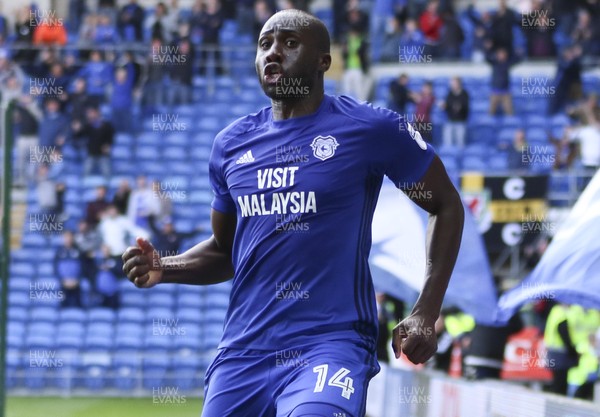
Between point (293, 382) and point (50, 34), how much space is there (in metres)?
17.6

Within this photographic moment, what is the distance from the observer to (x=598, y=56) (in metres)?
20.5

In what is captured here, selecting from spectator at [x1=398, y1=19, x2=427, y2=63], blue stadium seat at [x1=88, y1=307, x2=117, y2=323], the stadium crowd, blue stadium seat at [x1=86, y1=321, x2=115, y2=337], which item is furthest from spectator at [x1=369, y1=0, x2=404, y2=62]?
blue stadium seat at [x1=86, y1=321, x2=115, y2=337]

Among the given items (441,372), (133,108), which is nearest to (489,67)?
(133,108)

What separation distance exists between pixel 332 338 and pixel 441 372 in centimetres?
841

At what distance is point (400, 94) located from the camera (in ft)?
63.3

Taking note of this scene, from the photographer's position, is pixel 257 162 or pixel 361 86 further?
pixel 361 86

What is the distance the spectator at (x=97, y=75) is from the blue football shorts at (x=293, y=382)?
16.5 meters

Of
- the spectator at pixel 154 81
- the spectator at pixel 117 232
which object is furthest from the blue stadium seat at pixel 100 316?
the spectator at pixel 154 81

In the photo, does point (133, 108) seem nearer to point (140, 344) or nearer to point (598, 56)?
point (140, 344)

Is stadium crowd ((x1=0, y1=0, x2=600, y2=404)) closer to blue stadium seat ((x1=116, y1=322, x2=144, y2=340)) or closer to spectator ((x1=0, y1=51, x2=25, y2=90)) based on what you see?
spectator ((x1=0, y1=51, x2=25, y2=90))

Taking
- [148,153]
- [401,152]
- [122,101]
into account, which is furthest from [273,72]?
[122,101]

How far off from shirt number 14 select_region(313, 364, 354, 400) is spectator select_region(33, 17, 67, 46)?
1760 centimetres

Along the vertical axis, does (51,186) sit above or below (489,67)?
below

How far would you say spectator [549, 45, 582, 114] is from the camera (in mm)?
19625
